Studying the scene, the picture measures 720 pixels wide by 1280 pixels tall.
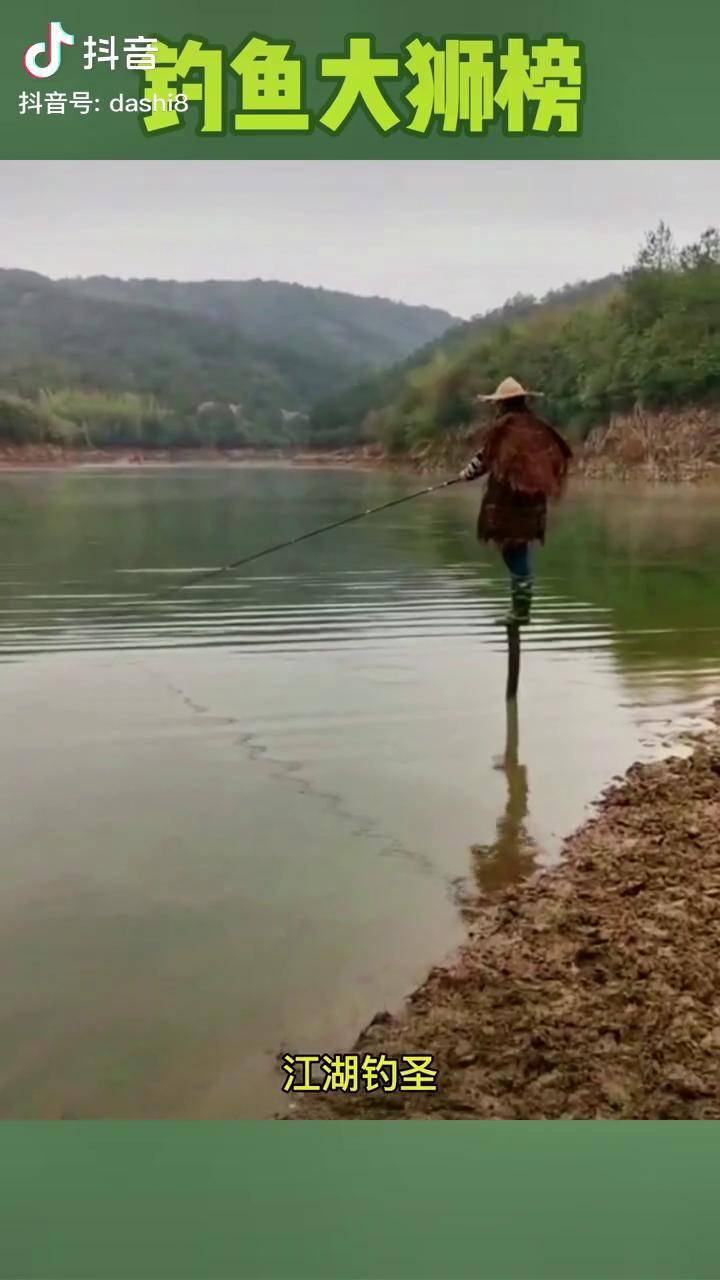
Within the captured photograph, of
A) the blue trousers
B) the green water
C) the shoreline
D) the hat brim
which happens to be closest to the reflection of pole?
the green water

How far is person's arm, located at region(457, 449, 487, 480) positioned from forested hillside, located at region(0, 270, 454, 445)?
491mm

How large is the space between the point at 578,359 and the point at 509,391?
0.70 metres

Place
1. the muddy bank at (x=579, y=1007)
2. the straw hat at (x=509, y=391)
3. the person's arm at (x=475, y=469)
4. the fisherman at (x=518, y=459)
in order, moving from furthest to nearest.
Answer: the person's arm at (x=475, y=469) < the fisherman at (x=518, y=459) < the straw hat at (x=509, y=391) < the muddy bank at (x=579, y=1007)

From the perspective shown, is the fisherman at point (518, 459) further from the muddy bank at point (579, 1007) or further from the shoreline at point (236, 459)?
the muddy bank at point (579, 1007)

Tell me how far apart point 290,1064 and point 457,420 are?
9.25ft

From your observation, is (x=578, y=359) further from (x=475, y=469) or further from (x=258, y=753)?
(x=258, y=753)

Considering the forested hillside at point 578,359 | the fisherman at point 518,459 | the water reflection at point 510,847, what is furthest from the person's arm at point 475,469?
the water reflection at point 510,847

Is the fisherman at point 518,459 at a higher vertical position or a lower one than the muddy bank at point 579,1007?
higher

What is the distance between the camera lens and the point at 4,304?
4.24 meters

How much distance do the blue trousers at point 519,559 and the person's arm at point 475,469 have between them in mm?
452

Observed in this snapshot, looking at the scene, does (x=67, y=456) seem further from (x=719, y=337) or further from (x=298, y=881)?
(x=719, y=337)

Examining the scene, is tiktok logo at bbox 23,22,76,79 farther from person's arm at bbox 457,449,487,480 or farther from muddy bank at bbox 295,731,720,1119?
muddy bank at bbox 295,731,720,1119

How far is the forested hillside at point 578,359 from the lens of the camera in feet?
14.5

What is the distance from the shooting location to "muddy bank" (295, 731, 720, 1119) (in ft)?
8.36
